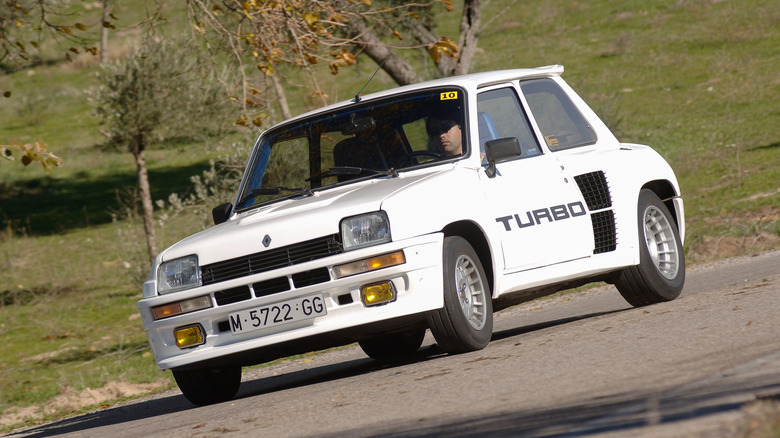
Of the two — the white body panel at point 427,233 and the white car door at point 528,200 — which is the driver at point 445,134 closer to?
the white body panel at point 427,233

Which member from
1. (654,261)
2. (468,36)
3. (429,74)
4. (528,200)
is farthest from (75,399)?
(429,74)

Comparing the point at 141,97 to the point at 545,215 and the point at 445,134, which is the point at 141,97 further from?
the point at 545,215

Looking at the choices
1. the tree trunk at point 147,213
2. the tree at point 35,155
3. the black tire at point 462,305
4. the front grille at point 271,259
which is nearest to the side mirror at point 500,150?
the black tire at point 462,305

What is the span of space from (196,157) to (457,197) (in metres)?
33.7

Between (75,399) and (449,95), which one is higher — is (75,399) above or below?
below

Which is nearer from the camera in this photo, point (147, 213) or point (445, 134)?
point (445, 134)

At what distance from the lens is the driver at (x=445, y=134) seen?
7661 millimetres

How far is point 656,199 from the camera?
29.2 ft

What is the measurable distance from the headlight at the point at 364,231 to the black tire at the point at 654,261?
105 inches

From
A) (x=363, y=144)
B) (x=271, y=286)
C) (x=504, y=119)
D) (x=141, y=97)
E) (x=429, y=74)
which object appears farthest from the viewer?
(x=141, y=97)

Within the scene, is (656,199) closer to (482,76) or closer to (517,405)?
(482,76)

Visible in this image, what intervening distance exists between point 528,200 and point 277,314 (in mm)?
2001

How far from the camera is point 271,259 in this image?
6.77 metres

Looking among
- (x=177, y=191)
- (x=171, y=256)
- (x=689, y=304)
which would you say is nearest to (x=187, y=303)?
(x=171, y=256)
